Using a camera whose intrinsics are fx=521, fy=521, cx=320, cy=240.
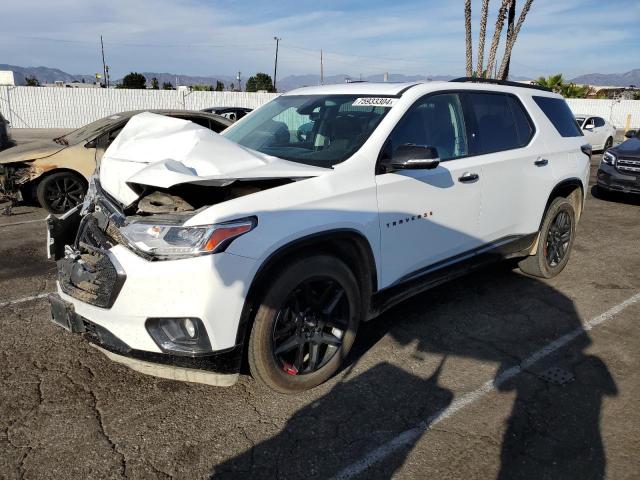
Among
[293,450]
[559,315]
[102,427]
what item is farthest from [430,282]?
[102,427]

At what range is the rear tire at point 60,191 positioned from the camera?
24.7ft

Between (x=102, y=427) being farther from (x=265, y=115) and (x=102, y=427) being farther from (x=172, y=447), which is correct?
(x=265, y=115)

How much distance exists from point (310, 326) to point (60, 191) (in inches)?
238

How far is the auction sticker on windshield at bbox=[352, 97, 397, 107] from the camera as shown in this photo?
3604 mm

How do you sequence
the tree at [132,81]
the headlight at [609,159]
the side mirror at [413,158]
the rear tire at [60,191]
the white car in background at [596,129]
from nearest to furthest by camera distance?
the side mirror at [413,158]
the rear tire at [60,191]
the headlight at [609,159]
the white car in background at [596,129]
the tree at [132,81]

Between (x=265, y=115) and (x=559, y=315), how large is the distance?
3.02 meters

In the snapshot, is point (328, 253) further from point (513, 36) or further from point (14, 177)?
point (513, 36)

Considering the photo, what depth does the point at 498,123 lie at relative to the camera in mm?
4402

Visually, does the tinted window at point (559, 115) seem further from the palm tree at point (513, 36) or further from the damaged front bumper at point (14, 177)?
the palm tree at point (513, 36)

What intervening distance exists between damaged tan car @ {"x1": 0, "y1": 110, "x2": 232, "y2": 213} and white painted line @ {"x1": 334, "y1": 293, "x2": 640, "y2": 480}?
531 cm

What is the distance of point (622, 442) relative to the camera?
9.14 ft

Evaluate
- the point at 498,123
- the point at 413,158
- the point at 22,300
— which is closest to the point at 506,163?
the point at 498,123

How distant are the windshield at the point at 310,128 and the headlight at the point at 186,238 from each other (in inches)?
36.0

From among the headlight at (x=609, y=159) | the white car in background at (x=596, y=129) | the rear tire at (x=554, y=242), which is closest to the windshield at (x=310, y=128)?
the rear tire at (x=554, y=242)
